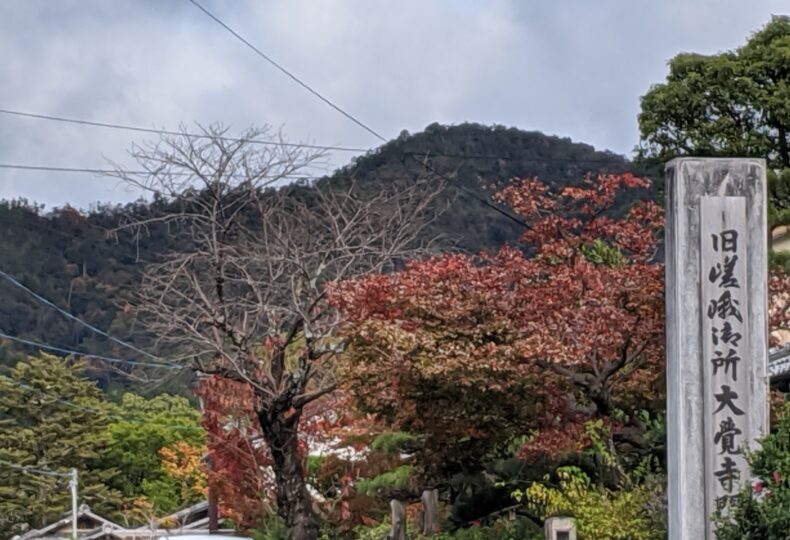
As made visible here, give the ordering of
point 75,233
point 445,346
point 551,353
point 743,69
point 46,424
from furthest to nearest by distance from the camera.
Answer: point 75,233 → point 46,424 → point 743,69 → point 445,346 → point 551,353

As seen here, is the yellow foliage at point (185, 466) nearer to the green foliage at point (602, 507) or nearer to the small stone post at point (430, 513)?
the small stone post at point (430, 513)

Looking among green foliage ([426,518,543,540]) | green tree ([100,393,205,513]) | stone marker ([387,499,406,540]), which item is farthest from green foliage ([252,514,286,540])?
green tree ([100,393,205,513])

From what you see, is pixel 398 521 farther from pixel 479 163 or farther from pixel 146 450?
pixel 479 163

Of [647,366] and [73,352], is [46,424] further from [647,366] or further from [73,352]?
[647,366]

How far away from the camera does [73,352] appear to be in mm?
52656

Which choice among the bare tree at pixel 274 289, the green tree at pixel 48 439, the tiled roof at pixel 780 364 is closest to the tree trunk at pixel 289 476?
the bare tree at pixel 274 289

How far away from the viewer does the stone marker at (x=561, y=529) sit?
1441 cm

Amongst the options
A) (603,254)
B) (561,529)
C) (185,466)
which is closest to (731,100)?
(603,254)

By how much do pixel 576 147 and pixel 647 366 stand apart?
113ft

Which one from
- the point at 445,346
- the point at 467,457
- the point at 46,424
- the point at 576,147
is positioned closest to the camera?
the point at 445,346

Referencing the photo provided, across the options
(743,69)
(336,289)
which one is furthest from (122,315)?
(336,289)

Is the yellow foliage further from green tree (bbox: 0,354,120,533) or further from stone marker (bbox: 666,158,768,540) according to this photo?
stone marker (bbox: 666,158,768,540)

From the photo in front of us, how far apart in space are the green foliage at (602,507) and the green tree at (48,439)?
3317cm

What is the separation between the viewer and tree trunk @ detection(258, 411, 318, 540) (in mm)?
19766
